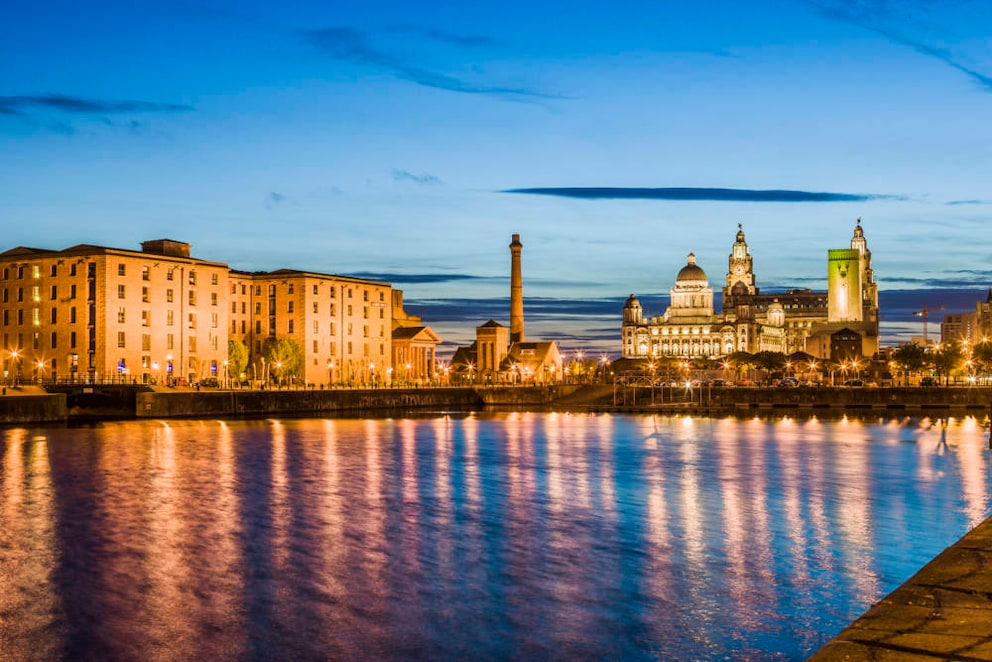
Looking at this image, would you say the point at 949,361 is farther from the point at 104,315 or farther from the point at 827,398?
the point at 104,315

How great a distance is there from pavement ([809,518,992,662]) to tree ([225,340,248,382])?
100 metres

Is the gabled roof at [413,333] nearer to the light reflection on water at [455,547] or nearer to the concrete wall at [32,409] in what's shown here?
the concrete wall at [32,409]

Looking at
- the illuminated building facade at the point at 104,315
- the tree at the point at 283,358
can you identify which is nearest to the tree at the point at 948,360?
the tree at the point at 283,358

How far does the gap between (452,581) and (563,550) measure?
463 centimetres

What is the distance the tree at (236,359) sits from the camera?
109062 mm

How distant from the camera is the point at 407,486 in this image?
41.8 m

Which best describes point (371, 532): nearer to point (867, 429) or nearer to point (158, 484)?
point (158, 484)

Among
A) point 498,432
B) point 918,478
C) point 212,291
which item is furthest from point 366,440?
point 212,291

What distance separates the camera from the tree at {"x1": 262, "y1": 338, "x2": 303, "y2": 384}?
374 feet

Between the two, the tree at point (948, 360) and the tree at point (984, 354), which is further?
the tree at point (948, 360)

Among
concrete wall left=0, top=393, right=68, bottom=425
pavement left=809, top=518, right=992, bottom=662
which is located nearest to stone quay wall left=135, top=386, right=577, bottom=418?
concrete wall left=0, top=393, right=68, bottom=425

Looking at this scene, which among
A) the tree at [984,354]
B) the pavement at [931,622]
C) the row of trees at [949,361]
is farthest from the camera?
the row of trees at [949,361]

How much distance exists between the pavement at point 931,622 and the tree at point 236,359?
329 feet

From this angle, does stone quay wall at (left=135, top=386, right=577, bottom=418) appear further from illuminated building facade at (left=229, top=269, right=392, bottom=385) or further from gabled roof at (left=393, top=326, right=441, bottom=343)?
gabled roof at (left=393, top=326, right=441, bottom=343)
